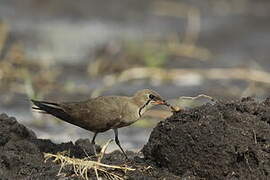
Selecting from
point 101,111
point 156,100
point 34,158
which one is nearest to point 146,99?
point 156,100

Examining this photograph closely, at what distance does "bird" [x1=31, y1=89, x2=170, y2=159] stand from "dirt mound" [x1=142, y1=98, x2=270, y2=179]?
16.4 inches

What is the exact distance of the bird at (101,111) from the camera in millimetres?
5535

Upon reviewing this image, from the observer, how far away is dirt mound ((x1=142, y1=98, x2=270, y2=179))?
16.2 ft

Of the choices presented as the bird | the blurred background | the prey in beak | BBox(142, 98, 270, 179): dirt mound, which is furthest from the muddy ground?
the blurred background

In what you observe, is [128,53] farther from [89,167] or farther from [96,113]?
[89,167]

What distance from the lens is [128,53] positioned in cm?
1172

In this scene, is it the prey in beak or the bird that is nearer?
the bird

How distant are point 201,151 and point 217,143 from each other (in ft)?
0.38

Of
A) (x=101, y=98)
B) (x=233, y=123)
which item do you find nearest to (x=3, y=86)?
(x=101, y=98)

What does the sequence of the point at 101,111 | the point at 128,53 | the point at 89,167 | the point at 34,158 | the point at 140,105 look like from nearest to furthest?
the point at 89,167 < the point at 34,158 < the point at 101,111 < the point at 140,105 < the point at 128,53

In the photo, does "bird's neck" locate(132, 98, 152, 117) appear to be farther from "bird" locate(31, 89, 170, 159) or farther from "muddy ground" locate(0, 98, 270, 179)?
"muddy ground" locate(0, 98, 270, 179)

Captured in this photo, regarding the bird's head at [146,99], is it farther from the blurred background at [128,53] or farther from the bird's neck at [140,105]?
the blurred background at [128,53]

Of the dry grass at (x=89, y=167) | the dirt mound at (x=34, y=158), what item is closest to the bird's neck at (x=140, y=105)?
the dirt mound at (x=34, y=158)

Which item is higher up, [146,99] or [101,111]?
[146,99]
